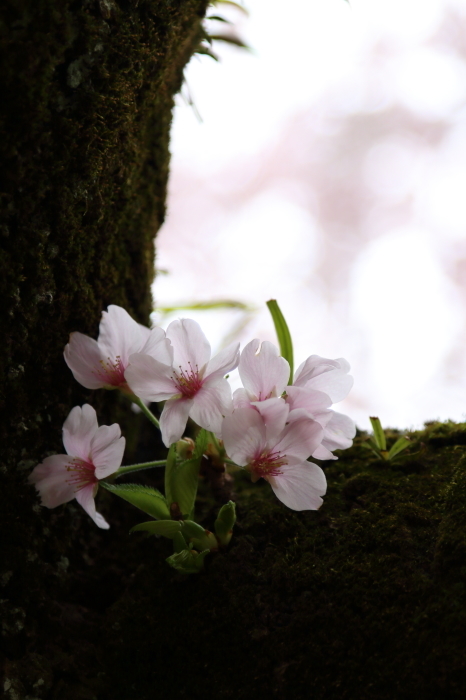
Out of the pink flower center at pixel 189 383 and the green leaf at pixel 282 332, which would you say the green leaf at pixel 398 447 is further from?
the pink flower center at pixel 189 383

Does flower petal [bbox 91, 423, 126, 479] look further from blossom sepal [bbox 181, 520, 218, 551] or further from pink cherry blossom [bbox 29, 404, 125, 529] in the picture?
blossom sepal [bbox 181, 520, 218, 551]

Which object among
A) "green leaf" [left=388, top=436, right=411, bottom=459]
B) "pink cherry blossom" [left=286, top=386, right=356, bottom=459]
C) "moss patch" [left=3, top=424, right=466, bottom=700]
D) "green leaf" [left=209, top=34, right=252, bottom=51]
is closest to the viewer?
"moss patch" [left=3, top=424, right=466, bottom=700]

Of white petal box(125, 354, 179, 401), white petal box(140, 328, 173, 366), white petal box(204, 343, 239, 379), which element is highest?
white petal box(140, 328, 173, 366)

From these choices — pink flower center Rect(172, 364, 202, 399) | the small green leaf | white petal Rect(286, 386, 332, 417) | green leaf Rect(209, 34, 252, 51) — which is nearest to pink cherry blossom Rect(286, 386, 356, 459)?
white petal Rect(286, 386, 332, 417)

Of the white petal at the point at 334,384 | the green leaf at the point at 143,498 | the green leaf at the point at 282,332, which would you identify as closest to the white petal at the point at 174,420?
the green leaf at the point at 143,498

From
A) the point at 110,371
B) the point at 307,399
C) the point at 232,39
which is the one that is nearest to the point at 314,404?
the point at 307,399

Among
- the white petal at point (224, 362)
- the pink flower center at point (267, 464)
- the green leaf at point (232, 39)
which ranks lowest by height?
the pink flower center at point (267, 464)
